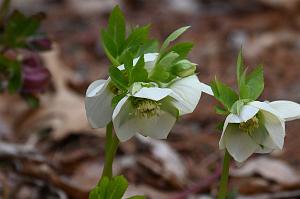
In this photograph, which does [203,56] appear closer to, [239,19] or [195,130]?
[239,19]

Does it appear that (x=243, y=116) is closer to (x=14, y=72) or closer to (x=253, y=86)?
(x=253, y=86)

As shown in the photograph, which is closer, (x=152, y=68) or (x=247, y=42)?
(x=152, y=68)

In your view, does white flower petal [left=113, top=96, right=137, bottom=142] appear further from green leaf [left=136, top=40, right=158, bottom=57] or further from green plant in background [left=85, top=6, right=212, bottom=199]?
green leaf [left=136, top=40, right=158, bottom=57]

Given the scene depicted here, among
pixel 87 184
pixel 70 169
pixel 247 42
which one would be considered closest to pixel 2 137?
pixel 70 169

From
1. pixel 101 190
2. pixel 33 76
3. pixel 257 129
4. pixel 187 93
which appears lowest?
pixel 33 76

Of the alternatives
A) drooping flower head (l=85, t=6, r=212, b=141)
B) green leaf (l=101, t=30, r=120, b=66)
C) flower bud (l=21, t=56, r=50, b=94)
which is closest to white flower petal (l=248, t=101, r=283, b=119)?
drooping flower head (l=85, t=6, r=212, b=141)

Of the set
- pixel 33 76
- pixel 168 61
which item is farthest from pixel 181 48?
pixel 33 76
